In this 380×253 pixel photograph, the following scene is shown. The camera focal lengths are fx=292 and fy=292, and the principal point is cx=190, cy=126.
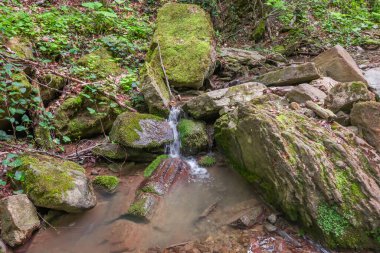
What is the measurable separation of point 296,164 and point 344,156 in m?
0.71

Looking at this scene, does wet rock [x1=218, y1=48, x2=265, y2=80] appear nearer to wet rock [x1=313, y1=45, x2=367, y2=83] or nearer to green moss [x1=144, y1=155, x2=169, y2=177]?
wet rock [x1=313, y1=45, x2=367, y2=83]

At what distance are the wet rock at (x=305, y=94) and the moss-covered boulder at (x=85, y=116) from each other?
3.71 meters

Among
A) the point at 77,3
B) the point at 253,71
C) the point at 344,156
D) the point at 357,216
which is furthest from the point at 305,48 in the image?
the point at 77,3

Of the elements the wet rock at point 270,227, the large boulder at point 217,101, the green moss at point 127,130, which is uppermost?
the large boulder at point 217,101

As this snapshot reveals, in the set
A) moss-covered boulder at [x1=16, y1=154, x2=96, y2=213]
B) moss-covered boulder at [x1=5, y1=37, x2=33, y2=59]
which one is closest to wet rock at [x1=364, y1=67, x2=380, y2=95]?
moss-covered boulder at [x1=16, y1=154, x2=96, y2=213]

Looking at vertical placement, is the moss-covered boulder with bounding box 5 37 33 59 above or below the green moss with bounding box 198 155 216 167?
above

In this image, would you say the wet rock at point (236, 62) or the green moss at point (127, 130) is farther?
the wet rock at point (236, 62)

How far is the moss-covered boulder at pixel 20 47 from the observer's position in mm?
6199

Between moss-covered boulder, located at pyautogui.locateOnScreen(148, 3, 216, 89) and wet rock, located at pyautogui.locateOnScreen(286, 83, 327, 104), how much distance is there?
237 cm

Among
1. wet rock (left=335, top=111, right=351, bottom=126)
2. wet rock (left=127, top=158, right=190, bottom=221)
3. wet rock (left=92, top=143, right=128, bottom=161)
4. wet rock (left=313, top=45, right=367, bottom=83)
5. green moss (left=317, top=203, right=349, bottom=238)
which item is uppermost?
wet rock (left=313, top=45, right=367, bottom=83)

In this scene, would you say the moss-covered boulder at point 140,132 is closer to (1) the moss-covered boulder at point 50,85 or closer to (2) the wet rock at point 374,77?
(1) the moss-covered boulder at point 50,85

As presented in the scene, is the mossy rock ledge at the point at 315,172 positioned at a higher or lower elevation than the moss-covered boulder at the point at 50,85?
lower

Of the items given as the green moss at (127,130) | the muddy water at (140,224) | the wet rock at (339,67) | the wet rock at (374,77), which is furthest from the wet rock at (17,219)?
the wet rock at (339,67)

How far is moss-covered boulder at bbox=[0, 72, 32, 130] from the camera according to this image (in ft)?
17.1
